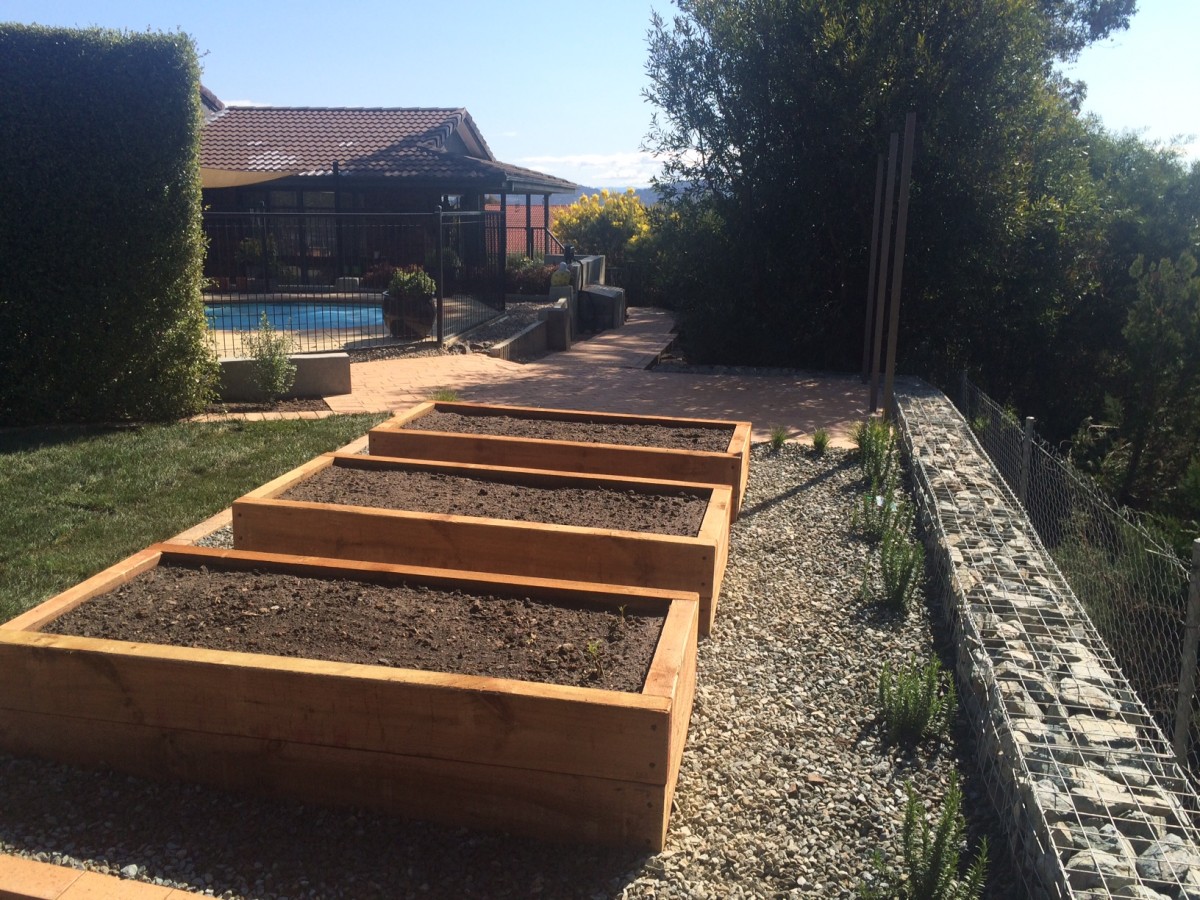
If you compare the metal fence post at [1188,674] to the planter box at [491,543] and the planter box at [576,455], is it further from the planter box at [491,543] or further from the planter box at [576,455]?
the planter box at [576,455]

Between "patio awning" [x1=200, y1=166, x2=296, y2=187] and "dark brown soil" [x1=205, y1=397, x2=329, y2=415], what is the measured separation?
35.9ft

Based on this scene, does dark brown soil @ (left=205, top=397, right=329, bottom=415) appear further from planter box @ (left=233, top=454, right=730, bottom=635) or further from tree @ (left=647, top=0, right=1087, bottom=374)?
tree @ (left=647, top=0, right=1087, bottom=374)

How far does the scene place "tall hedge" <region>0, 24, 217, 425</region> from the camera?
8.10m

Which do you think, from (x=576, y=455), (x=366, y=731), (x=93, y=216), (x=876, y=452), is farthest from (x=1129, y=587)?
(x=93, y=216)

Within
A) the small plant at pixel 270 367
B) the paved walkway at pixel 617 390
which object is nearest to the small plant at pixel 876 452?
the paved walkway at pixel 617 390

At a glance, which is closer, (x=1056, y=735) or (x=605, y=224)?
(x=1056, y=735)

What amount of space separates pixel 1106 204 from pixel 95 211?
12958 mm

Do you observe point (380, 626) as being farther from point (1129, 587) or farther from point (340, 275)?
point (340, 275)

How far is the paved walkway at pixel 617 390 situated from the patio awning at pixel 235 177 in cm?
929

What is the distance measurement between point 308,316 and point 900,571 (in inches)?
485

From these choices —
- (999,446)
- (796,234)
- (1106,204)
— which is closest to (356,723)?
(999,446)

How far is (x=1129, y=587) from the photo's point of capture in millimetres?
5078

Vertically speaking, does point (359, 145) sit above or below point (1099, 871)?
above

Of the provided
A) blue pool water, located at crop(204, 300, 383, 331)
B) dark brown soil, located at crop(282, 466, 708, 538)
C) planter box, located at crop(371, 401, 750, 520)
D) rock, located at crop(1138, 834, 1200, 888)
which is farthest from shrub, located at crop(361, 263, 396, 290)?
rock, located at crop(1138, 834, 1200, 888)
